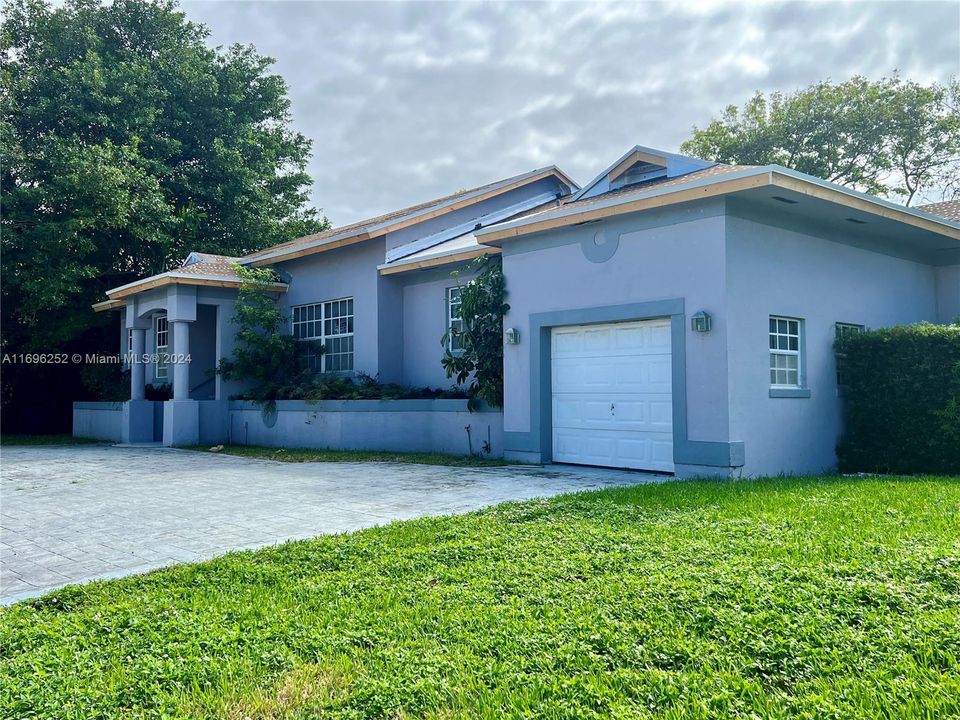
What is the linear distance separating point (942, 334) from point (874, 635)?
7.83 meters

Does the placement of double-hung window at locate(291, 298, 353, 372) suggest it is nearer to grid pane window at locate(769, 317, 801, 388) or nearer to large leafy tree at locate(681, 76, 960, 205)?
grid pane window at locate(769, 317, 801, 388)

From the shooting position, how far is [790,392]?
1059 cm

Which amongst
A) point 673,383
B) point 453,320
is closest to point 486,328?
point 453,320

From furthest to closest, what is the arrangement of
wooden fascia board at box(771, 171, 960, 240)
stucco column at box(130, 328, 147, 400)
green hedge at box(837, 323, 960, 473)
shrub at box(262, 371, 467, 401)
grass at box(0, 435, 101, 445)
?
grass at box(0, 435, 101, 445) < stucco column at box(130, 328, 147, 400) < shrub at box(262, 371, 467, 401) < green hedge at box(837, 323, 960, 473) < wooden fascia board at box(771, 171, 960, 240)

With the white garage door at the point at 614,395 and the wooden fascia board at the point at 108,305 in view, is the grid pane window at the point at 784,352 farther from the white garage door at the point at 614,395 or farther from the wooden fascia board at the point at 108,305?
the wooden fascia board at the point at 108,305

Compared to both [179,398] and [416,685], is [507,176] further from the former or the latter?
[416,685]

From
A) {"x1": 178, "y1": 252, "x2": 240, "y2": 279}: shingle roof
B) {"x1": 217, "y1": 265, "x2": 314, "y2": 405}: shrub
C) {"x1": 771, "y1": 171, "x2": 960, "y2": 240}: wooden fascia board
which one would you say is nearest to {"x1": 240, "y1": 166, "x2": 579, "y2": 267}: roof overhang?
{"x1": 178, "y1": 252, "x2": 240, "y2": 279}: shingle roof

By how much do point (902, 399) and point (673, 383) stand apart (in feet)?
10.9

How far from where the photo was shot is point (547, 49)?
1215cm

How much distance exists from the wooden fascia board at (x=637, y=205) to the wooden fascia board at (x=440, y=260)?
3.36ft

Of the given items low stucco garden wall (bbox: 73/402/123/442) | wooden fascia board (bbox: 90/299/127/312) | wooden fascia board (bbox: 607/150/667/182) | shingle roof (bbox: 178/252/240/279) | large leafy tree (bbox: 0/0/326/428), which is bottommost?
low stucco garden wall (bbox: 73/402/123/442)

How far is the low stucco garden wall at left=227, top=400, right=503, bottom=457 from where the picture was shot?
1364cm

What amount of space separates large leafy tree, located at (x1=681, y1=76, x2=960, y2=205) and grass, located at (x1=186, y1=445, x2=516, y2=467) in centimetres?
2276

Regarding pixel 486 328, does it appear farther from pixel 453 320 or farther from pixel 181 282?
pixel 181 282
